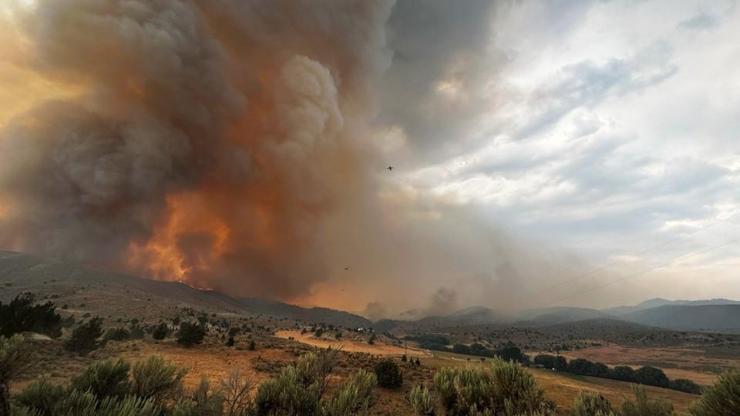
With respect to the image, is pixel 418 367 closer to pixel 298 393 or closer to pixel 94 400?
pixel 298 393

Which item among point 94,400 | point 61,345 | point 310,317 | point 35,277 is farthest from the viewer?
point 310,317

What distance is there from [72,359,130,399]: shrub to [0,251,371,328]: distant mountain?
63.9 meters

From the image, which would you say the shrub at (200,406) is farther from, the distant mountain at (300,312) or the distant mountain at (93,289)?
the distant mountain at (300,312)

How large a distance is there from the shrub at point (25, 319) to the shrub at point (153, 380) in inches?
902

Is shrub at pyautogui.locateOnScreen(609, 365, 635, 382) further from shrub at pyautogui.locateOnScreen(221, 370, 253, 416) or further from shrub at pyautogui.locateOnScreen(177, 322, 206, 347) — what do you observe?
shrub at pyautogui.locateOnScreen(221, 370, 253, 416)

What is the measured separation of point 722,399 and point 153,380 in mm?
16227

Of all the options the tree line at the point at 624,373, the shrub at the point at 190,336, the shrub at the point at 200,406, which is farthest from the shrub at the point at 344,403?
the tree line at the point at 624,373

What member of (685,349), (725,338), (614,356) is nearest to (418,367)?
(614,356)

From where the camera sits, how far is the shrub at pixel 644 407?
10.2m

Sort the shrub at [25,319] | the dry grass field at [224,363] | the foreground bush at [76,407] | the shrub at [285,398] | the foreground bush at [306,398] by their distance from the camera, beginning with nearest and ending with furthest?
1. the foreground bush at [76,407]
2. the foreground bush at [306,398]
3. the shrub at [285,398]
4. the dry grass field at [224,363]
5. the shrub at [25,319]

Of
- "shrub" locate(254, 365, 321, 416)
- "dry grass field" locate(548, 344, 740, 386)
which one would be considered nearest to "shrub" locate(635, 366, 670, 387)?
"dry grass field" locate(548, 344, 740, 386)

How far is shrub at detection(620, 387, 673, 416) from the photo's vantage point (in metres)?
10.2

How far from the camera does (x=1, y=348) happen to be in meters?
9.87

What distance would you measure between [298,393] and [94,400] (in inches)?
196
